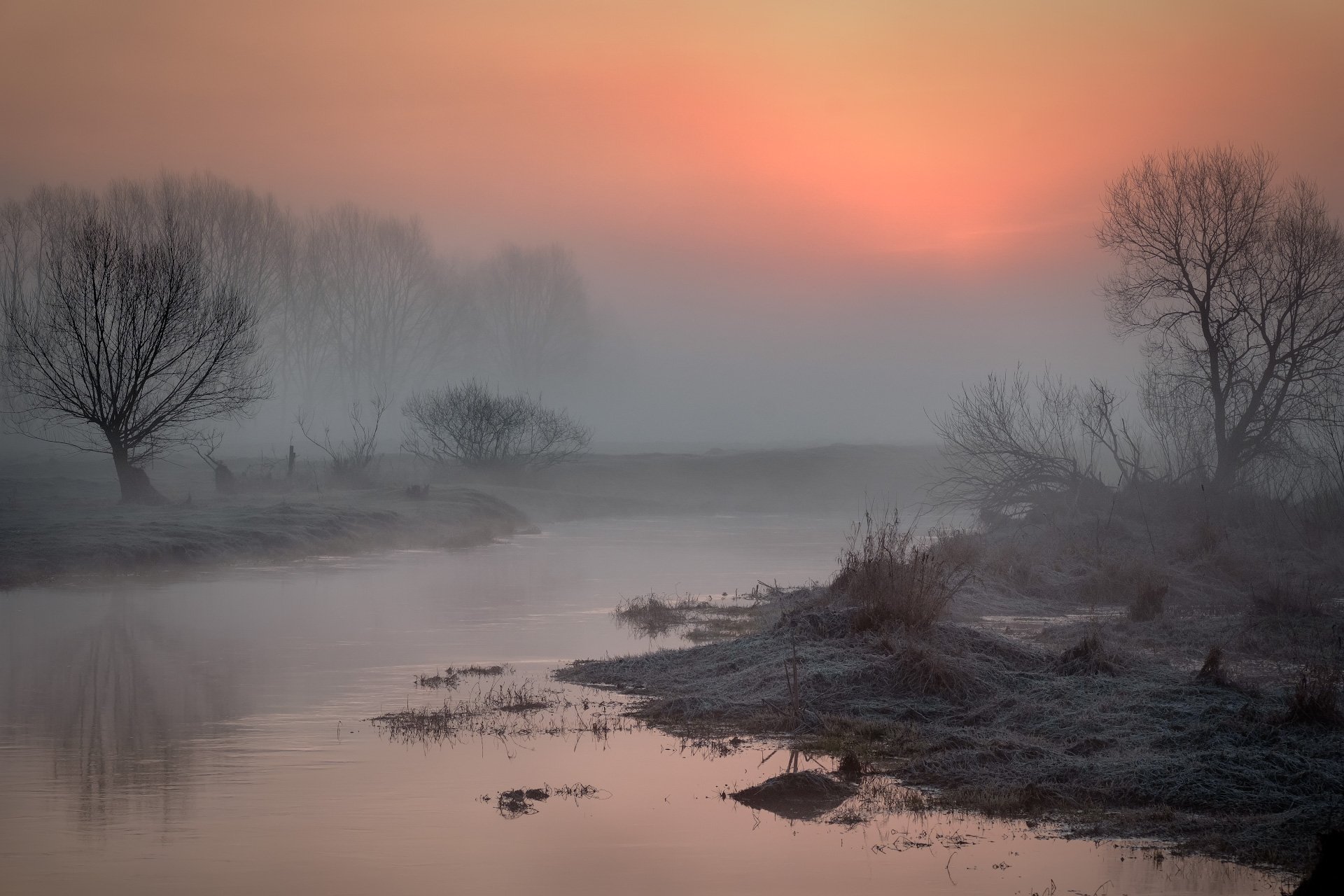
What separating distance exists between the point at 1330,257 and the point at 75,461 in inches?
1941

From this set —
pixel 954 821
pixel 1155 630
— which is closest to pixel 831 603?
pixel 1155 630

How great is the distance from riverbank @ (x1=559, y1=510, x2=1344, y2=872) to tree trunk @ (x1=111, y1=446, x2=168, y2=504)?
21262 mm

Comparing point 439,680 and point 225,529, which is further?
point 225,529

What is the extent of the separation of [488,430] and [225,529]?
908 inches

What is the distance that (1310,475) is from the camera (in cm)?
2775

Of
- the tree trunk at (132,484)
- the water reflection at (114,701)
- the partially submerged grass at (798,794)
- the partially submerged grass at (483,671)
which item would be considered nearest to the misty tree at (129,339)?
the tree trunk at (132,484)

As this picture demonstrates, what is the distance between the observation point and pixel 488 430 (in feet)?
166

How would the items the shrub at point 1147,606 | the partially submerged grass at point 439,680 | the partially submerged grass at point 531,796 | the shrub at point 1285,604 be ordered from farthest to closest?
the shrub at point 1147,606, the shrub at point 1285,604, the partially submerged grass at point 439,680, the partially submerged grass at point 531,796

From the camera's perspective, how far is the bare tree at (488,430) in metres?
50.8

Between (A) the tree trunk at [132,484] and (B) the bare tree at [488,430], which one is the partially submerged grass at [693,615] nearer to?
(A) the tree trunk at [132,484]

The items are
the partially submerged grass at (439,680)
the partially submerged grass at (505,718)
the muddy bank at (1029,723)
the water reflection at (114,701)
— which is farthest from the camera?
the partially submerged grass at (439,680)

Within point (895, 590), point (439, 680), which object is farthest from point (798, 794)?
point (439, 680)

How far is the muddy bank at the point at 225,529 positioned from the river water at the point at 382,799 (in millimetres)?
7633

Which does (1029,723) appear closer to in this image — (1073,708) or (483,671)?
(1073,708)
